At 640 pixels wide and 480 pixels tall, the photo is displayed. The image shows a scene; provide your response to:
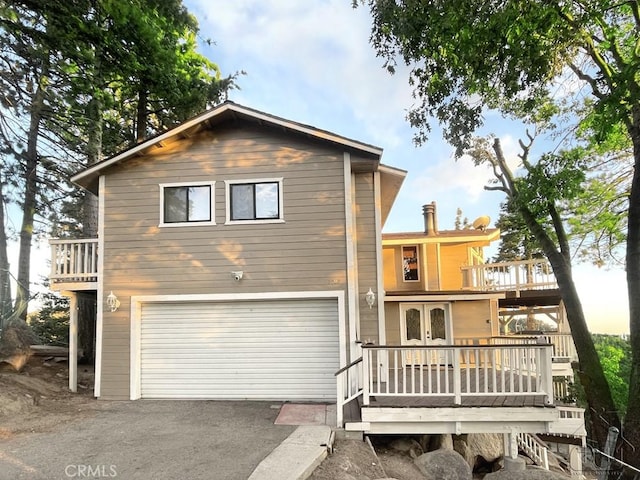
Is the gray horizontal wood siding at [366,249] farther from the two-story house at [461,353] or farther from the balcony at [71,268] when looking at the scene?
the balcony at [71,268]

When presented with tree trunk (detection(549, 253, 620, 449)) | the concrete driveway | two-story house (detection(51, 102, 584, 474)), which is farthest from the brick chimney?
the concrete driveway

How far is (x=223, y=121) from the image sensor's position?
9836 millimetres

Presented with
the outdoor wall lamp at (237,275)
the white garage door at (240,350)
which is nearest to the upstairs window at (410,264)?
the white garage door at (240,350)

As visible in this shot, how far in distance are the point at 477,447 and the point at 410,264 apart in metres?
8.00

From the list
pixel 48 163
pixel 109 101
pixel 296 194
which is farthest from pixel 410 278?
pixel 48 163

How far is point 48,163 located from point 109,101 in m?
3.32

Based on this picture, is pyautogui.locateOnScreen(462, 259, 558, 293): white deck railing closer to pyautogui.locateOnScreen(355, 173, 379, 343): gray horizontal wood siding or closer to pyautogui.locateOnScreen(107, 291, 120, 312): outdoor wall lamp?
pyautogui.locateOnScreen(355, 173, 379, 343): gray horizontal wood siding

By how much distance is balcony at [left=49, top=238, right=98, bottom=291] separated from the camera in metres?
9.61

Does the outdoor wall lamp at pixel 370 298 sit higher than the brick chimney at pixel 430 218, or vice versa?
the brick chimney at pixel 430 218

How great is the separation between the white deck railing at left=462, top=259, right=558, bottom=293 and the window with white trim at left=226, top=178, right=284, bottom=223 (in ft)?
28.3

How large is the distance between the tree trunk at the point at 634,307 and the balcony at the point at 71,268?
451 inches

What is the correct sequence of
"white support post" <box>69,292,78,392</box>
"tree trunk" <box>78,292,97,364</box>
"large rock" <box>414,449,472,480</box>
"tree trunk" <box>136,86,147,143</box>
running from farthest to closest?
"tree trunk" <box>136,86,147,143</box>, "tree trunk" <box>78,292,97,364</box>, "white support post" <box>69,292,78,392</box>, "large rock" <box>414,449,472,480</box>

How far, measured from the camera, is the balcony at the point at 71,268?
961 cm

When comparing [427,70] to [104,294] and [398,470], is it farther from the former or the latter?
[104,294]
